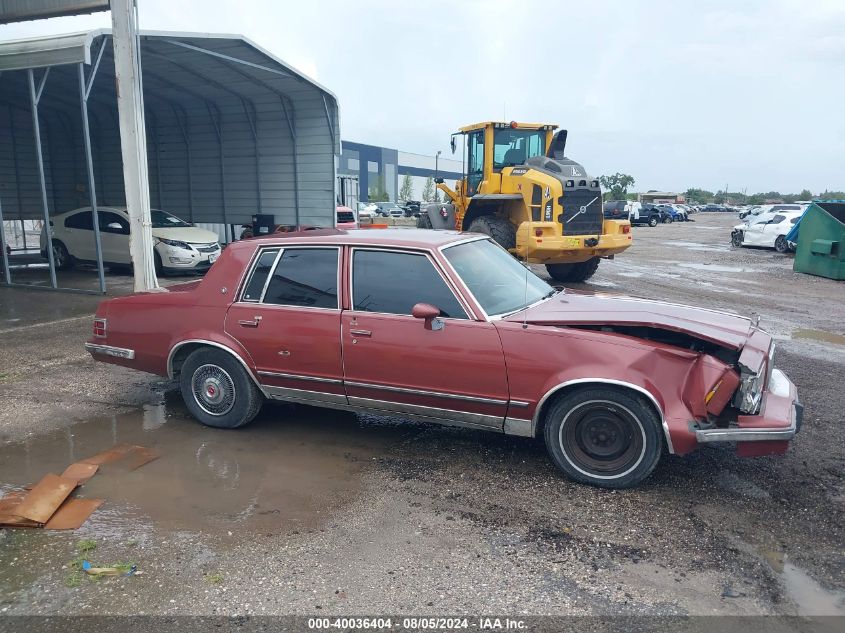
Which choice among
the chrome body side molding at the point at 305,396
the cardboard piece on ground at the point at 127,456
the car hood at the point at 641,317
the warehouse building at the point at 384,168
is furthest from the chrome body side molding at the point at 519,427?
the warehouse building at the point at 384,168

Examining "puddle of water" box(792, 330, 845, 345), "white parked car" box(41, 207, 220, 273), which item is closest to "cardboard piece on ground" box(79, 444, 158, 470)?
"puddle of water" box(792, 330, 845, 345)

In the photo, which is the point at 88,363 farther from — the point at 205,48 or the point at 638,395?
the point at 205,48

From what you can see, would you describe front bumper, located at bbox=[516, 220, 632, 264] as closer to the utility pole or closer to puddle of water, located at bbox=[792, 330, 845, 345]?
puddle of water, located at bbox=[792, 330, 845, 345]

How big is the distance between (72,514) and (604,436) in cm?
330

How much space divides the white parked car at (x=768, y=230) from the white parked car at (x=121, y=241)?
19.1 meters

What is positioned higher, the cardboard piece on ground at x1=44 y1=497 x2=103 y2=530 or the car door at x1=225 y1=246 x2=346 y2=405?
the car door at x1=225 y1=246 x2=346 y2=405

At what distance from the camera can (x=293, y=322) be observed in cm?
469

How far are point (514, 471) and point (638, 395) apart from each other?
101 cm

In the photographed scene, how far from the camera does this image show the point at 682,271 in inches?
651

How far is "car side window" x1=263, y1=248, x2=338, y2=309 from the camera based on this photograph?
4.70 metres

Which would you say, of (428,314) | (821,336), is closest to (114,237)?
(428,314)

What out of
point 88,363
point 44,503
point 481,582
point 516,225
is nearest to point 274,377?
point 44,503

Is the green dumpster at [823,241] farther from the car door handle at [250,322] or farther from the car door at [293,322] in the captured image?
the car door handle at [250,322]

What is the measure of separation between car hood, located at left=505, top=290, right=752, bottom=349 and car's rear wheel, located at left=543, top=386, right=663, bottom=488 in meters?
0.49
